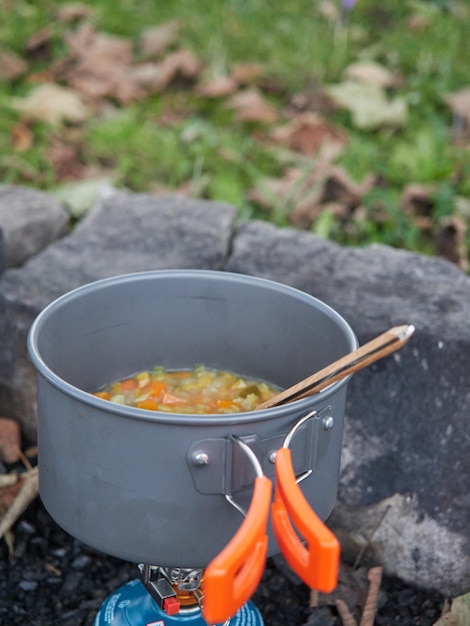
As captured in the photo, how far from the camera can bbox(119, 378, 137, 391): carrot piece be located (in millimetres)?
1549

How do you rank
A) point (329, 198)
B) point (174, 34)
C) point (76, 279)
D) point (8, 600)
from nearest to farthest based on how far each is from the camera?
point (8, 600), point (76, 279), point (329, 198), point (174, 34)

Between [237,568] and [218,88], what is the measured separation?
8.80 feet

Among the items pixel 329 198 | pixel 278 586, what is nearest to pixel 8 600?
pixel 278 586

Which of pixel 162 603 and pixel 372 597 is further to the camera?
pixel 372 597

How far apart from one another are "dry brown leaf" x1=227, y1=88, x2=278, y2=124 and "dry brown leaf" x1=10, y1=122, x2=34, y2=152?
27.5 inches

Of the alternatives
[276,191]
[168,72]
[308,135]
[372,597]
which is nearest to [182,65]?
[168,72]

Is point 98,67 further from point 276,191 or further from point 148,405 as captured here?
point 148,405

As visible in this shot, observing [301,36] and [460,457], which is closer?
[460,457]

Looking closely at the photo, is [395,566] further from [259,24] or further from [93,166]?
[259,24]

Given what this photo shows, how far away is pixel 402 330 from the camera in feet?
3.71

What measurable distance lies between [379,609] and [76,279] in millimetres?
880

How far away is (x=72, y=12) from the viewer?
151 inches

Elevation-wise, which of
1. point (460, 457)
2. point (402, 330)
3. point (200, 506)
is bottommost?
point (460, 457)

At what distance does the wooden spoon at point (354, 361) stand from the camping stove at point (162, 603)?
35cm
